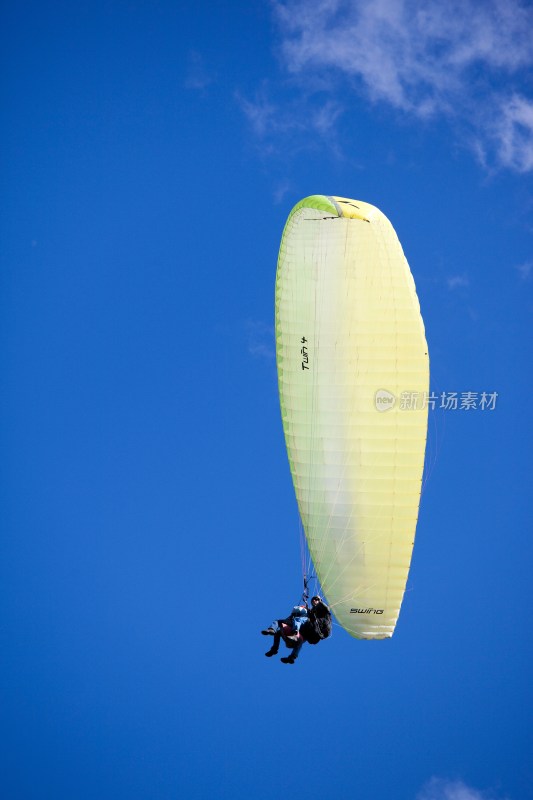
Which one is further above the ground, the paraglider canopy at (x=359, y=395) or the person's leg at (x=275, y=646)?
the paraglider canopy at (x=359, y=395)

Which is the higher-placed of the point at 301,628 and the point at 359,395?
the point at 359,395

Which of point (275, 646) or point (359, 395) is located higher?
point (359, 395)

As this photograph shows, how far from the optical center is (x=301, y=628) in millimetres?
35000

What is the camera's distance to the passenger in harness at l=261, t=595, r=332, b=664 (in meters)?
34.8

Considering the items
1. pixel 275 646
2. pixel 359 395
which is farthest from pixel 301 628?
pixel 359 395

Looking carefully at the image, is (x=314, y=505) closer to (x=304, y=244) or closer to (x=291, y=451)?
(x=291, y=451)

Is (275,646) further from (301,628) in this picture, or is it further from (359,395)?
(359,395)

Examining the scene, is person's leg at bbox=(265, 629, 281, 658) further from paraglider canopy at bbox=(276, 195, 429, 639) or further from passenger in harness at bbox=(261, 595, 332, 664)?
paraglider canopy at bbox=(276, 195, 429, 639)

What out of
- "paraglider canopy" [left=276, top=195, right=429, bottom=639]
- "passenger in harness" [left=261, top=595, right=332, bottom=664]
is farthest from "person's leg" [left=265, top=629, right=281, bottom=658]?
"paraglider canopy" [left=276, top=195, right=429, bottom=639]

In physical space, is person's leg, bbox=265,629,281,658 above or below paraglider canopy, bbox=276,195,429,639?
below

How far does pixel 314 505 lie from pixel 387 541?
259 centimetres

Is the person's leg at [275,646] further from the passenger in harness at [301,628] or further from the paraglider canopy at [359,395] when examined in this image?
the paraglider canopy at [359,395]

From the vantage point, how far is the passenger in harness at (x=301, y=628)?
34.8 metres

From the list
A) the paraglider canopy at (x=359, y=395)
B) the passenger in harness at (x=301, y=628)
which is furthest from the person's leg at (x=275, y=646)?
the paraglider canopy at (x=359, y=395)
